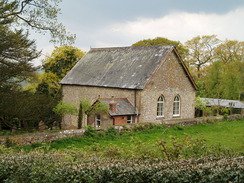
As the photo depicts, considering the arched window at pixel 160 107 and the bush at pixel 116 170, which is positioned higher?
the arched window at pixel 160 107

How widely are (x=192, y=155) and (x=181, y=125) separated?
12804mm

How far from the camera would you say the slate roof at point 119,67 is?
86.1 feet

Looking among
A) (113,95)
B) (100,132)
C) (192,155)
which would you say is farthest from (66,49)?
(192,155)

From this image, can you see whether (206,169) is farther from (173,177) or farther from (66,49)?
(66,49)

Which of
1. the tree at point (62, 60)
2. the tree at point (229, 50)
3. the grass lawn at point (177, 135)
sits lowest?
the grass lawn at point (177, 135)

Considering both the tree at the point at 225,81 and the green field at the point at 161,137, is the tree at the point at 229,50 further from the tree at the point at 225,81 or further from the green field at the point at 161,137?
the green field at the point at 161,137

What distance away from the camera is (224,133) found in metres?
19.7

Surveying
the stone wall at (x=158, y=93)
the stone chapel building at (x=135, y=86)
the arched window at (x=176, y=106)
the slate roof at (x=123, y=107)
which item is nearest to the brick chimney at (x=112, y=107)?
the stone chapel building at (x=135, y=86)

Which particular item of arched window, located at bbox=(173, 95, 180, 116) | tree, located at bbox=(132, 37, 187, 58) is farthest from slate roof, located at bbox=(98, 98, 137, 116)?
tree, located at bbox=(132, 37, 187, 58)

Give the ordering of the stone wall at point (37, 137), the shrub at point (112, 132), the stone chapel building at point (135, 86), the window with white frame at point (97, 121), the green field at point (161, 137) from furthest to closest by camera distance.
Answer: the stone chapel building at point (135, 86) < the window with white frame at point (97, 121) < the shrub at point (112, 132) < the green field at point (161, 137) < the stone wall at point (37, 137)

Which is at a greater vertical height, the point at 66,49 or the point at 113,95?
the point at 66,49

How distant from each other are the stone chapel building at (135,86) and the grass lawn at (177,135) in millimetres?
4910

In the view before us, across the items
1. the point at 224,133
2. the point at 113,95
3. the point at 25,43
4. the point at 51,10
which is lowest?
the point at 224,133

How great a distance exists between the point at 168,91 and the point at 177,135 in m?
9.07
